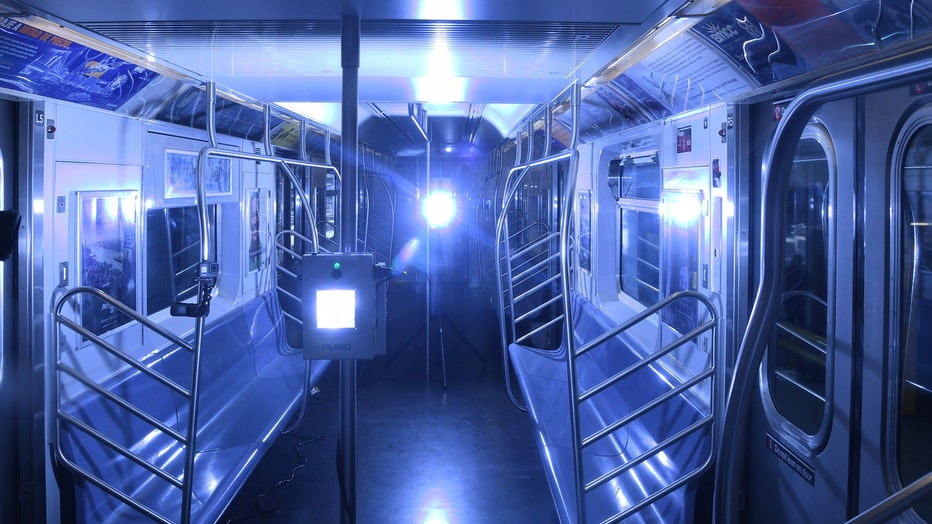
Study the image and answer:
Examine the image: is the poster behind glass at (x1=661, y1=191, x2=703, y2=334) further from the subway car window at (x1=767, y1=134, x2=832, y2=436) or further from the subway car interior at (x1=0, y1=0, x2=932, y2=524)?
the subway car window at (x1=767, y1=134, x2=832, y2=436)

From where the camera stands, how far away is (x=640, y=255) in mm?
5918

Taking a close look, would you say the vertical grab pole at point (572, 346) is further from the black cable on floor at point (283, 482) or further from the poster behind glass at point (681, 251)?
the black cable on floor at point (283, 482)

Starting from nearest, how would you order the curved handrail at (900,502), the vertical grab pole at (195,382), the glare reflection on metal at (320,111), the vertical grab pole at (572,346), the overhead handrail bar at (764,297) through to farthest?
the curved handrail at (900,502) < the overhead handrail bar at (764,297) < the vertical grab pole at (572,346) < the vertical grab pole at (195,382) < the glare reflection on metal at (320,111)

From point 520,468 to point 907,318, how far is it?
2.98 m

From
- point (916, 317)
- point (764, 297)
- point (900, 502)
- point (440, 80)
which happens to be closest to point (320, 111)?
point (440, 80)

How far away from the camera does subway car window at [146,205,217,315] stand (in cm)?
490

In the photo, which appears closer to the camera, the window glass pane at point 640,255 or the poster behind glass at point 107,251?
the poster behind glass at point 107,251

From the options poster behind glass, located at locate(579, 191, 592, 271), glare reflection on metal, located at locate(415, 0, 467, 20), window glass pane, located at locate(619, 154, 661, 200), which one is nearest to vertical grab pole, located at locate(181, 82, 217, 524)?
glare reflection on metal, located at locate(415, 0, 467, 20)

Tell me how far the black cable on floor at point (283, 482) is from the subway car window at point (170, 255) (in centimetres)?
145

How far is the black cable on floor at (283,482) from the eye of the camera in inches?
158

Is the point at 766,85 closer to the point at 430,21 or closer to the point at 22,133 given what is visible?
the point at 430,21

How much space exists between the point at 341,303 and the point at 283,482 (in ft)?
7.98

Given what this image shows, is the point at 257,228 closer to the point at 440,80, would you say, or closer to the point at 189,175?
the point at 189,175

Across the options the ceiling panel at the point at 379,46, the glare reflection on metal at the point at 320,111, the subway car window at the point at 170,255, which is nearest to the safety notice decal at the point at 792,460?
the ceiling panel at the point at 379,46
